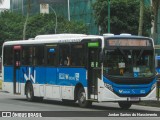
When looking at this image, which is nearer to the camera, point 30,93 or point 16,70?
point 30,93

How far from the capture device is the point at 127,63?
22156 mm

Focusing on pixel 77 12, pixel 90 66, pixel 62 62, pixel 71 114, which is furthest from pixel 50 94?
pixel 77 12

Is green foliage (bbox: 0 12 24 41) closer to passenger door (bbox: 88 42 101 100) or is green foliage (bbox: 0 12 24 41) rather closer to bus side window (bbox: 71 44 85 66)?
bus side window (bbox: 71 44 85 66)

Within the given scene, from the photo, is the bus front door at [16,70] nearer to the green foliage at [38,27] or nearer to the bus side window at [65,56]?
the bus side window at [65,56]

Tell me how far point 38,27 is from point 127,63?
68.2 metres

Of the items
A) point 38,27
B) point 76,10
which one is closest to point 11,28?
point 38,27

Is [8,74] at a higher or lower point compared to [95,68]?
lower

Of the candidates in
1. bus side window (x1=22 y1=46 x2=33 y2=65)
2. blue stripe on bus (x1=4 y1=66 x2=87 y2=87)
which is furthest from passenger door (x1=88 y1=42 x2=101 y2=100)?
bus side window (x1=22 y1=46 x2=33 y2=65)

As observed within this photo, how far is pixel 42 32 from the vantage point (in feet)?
283

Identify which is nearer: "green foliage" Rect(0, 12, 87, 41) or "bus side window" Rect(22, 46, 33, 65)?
"bus side window" Rect(22, 46, 33, 65)

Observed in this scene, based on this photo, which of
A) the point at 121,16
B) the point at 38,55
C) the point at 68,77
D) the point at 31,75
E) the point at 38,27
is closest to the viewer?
the point at 68,77

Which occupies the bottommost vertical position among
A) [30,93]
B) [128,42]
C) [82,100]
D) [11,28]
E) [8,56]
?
[30,93]

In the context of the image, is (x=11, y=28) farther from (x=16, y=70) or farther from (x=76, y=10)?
(x=16, y=70)

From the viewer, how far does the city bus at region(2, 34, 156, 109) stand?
22062mm
